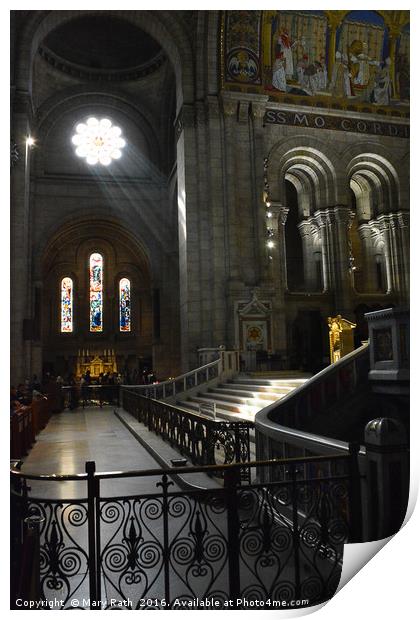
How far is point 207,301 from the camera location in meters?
18.7

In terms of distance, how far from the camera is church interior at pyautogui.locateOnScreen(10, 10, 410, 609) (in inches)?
152

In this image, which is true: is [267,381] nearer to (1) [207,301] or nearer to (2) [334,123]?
(1) [207,301]

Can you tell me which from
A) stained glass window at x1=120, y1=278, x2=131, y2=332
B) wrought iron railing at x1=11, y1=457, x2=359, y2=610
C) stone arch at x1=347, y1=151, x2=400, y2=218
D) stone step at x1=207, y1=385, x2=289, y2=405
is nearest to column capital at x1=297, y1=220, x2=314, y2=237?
stone arch at x1=347, y1=151, x2=400, y2=218

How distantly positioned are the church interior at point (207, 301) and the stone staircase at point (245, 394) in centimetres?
12

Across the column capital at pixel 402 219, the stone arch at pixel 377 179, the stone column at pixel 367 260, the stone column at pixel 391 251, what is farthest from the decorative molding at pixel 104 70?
the column capital at pixel 402 219

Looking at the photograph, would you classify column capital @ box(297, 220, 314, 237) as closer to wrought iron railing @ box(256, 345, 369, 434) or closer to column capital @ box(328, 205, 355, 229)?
column capital @ box(328, 205, 355, 229)

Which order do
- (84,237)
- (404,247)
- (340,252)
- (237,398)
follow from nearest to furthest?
(237,398)
(340,252)
(404,247)
(84,237)

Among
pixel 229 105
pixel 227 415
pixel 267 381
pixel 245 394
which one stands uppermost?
pixel 229 105

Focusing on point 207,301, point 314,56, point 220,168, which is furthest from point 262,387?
point 314,56

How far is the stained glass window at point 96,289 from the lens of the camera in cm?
3012

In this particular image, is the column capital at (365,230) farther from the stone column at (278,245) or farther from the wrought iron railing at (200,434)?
the wrought iron railing at (200,434)

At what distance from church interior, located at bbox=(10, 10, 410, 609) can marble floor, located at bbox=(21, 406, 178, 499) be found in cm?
8

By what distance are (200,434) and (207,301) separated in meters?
11.1
